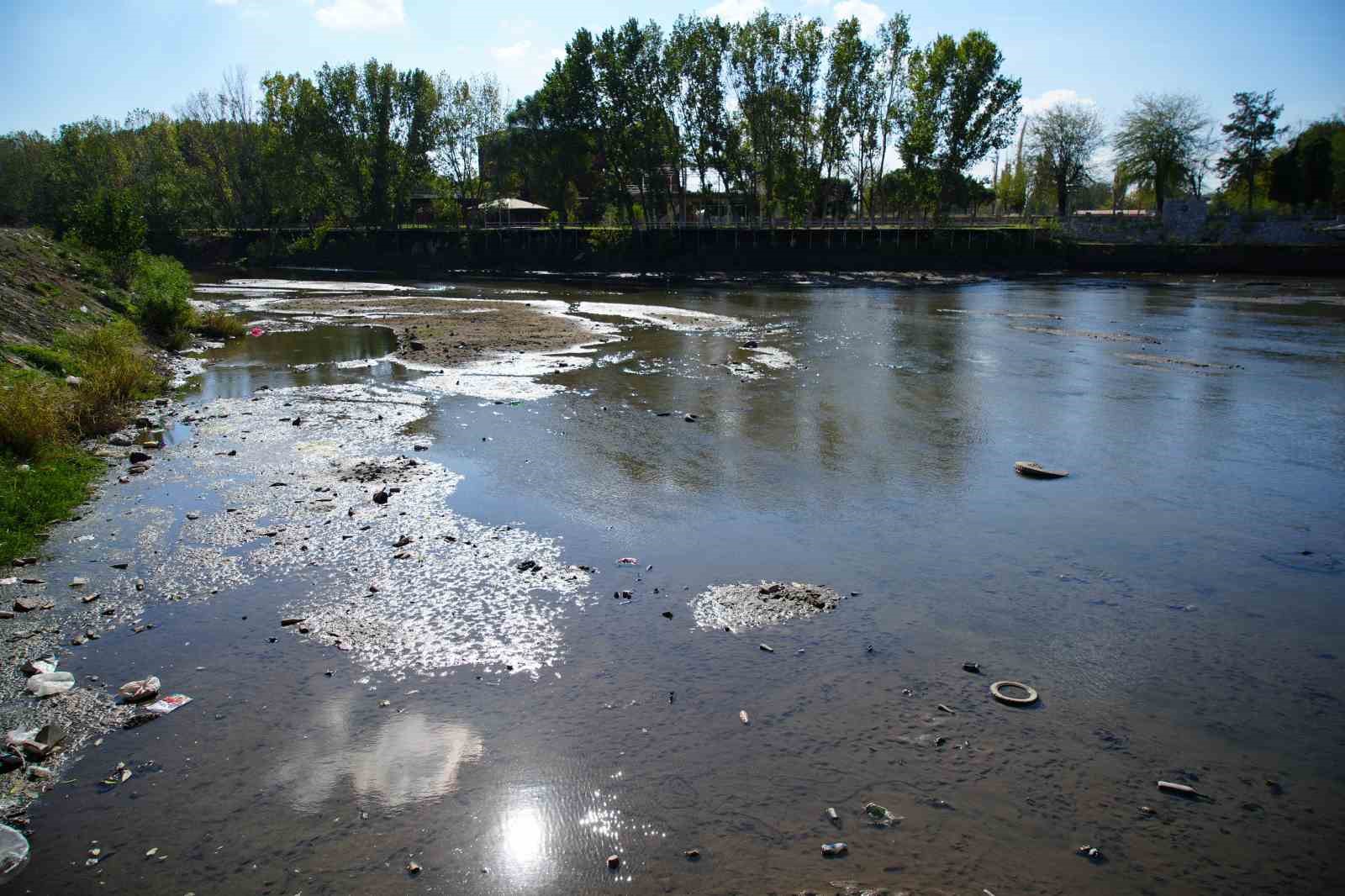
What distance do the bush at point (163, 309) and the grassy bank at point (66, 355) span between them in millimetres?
33

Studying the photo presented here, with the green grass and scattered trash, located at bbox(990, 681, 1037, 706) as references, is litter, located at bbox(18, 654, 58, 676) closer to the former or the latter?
the green grass

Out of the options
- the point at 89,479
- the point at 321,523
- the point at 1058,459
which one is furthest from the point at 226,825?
the point at 1058,459

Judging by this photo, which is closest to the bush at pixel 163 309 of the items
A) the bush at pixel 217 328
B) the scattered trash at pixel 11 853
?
the bush at pixel 217 328

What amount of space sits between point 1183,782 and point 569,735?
12.7 feet

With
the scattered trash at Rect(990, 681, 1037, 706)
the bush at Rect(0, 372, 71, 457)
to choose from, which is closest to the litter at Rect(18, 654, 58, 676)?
the bush at Rect(0, 372, 71, 457)

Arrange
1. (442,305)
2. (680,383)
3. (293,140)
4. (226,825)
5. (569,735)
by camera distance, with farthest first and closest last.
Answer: (293,140) < (442,305) < (680,383) < (569,735) < (226,825)

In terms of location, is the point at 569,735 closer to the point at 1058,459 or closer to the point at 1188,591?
the point at 1188,591

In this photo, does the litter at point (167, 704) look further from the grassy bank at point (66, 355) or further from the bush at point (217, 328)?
the bush at point (217, 328)

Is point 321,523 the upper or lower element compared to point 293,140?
lower

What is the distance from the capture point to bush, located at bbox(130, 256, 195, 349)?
23.9 metres

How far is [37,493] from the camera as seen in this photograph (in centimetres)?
963

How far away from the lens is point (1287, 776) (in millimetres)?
5320

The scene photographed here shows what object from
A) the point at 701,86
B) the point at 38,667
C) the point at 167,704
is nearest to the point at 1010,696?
the point at 167,704

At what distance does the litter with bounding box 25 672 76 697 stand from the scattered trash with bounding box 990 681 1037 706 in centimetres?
668
